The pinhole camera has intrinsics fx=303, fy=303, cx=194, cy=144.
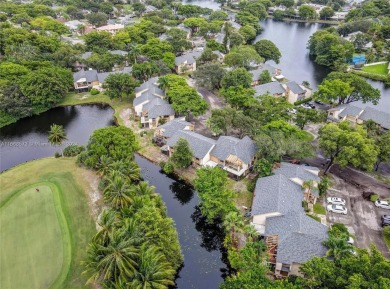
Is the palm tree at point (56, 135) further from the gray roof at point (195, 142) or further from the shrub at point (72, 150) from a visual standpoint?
the gray roof at point (195, 142)

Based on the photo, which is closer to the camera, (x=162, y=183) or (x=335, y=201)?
(x=335, y=201)

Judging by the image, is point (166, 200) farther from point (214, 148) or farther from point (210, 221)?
point (214, 148)

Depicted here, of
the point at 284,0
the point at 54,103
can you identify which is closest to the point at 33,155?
the point at 54,103

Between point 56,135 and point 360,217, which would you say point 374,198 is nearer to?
point 360,217

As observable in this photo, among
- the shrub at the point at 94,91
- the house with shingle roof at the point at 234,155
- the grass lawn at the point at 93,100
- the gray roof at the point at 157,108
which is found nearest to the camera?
the house with shingle roof at the point at 234,155

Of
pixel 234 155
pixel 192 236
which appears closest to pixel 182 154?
pixel 234 155

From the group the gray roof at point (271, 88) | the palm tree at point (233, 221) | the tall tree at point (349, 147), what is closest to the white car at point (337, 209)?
the tall tree at point (349, 147)

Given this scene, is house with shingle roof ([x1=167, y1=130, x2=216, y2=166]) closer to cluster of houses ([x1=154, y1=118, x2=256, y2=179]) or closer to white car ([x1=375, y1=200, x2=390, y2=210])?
cluster of houses ([x1=154, y1=118, x2=256, y2=179])
